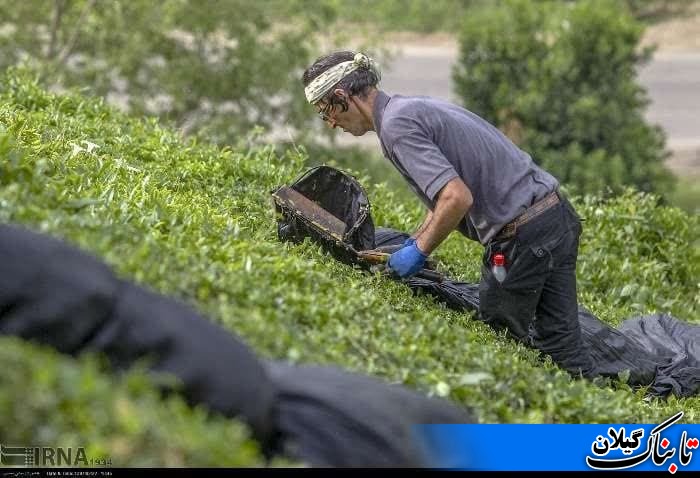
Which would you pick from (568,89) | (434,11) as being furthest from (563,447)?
(434,11)

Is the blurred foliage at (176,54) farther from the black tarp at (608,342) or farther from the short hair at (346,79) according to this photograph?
the short hair at (346,79)

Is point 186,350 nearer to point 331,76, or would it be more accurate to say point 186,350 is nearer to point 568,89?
point 331,76

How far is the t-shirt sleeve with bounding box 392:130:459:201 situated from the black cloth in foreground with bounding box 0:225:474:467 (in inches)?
75.1

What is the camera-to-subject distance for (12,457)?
362 centimetres

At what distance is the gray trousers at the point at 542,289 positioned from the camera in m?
6.46

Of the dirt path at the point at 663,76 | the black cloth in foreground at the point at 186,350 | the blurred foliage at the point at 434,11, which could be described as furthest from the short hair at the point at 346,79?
the blurred foliage at the point at 434,11

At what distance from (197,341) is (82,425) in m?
0.64

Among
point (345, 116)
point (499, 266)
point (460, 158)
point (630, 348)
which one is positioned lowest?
point (630, 348)

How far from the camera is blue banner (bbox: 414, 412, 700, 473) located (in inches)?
172

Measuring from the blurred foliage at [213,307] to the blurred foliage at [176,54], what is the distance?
6624mm

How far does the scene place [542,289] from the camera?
6664mm

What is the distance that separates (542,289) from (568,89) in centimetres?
744

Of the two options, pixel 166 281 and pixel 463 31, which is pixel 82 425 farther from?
pixel 463 31

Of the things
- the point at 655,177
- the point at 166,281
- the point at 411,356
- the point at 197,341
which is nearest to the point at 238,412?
the point at 197,341
